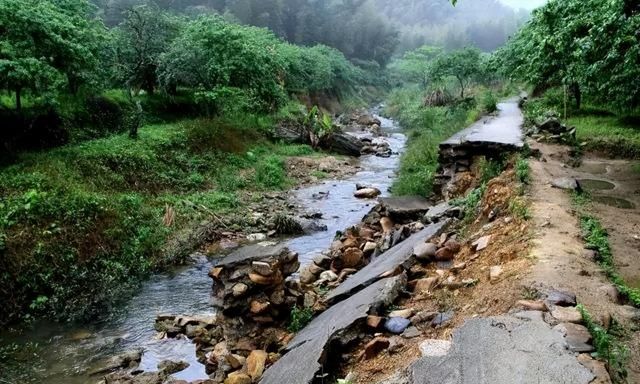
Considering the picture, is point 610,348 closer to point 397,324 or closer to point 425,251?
point 397,324

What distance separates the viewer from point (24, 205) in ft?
29.0

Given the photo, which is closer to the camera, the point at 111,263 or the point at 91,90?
the point at 111,263

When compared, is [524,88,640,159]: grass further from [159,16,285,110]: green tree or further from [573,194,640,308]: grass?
[159,16,285,110]: green tree

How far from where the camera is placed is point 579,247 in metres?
5.55

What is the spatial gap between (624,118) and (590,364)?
13.6 meters

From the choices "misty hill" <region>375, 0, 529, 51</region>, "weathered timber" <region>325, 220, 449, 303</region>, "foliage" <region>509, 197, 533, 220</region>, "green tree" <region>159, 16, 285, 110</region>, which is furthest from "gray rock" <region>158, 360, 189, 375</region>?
"misty hill" <region>375, 0, 529, 51</region>

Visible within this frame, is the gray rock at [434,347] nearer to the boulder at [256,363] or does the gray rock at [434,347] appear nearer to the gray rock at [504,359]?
the gray rock at [504,359]

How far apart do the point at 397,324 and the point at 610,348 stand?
1.78 metres

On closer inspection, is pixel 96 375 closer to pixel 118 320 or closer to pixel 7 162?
pixel 118 320

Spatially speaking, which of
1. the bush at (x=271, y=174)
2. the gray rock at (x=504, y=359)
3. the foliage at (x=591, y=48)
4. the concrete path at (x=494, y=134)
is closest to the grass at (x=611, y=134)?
the foliage at (x=591, y=48)

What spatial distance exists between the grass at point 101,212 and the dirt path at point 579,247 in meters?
6.84

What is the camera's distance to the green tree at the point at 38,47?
30.8ft

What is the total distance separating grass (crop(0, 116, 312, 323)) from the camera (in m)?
8.34

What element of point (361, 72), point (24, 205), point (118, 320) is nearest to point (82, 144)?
point (24, 205)
